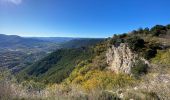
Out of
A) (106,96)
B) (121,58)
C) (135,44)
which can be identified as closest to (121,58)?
(121,58)

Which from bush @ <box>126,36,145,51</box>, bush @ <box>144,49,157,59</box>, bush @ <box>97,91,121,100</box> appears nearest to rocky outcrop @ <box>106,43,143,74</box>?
bush @ <box>126,36,145,51</box>

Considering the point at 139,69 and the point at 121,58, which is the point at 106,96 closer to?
the point at 139,69

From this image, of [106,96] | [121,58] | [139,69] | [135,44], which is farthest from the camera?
[121,58]

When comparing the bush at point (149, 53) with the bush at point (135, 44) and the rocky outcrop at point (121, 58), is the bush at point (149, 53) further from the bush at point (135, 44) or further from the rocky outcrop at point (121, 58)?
the bush at point (135, 44)

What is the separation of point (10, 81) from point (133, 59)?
1180 inches

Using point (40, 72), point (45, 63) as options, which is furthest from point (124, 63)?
point (45, 63)

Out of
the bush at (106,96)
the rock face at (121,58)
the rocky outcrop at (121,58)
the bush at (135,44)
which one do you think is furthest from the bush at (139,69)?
the bush at (106,96)

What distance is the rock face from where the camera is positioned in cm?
3575

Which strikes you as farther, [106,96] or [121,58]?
[121,58]

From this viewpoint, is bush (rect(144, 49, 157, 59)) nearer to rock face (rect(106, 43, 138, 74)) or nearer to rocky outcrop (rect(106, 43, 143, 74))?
rocky outcrop (rect(106, 43, 143, 74))

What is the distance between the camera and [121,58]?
40.2 meters

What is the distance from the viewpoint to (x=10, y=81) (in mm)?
6820

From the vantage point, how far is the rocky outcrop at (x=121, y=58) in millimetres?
35675

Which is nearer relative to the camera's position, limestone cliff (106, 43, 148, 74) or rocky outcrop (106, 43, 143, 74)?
limestone cliff (106, 43, 148, 74)
